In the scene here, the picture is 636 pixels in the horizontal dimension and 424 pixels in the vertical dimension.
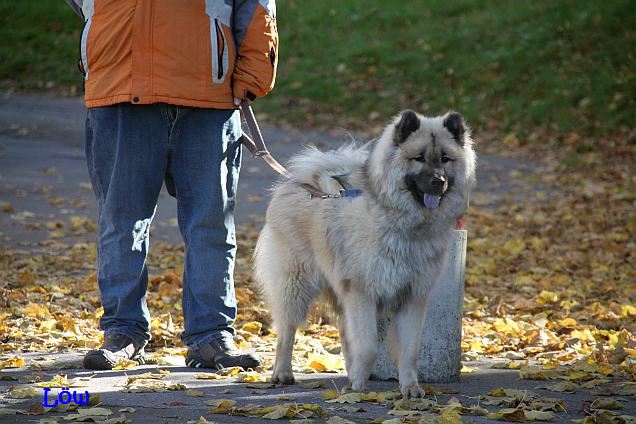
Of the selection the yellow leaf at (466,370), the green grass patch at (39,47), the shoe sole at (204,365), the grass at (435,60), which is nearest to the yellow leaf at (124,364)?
the shoe sole at (204,365)

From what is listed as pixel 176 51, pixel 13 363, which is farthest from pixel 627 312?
pixel 13 363

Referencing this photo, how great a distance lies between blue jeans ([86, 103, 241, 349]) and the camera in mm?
5184

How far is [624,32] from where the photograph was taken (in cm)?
1834

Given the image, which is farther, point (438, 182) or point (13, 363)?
point (13, 363)

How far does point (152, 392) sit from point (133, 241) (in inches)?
40.6

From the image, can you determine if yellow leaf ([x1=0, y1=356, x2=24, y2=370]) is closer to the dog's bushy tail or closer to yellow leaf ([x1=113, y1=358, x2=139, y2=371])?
yellow leaf ([x1=113, y1=358, x2=139, y2=371])

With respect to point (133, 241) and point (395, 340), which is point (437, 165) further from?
point (133, 241)

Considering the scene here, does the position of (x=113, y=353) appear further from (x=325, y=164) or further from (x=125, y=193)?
(x=325, y=164)

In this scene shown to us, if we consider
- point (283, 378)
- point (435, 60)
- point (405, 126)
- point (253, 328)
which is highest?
point (435, 60)

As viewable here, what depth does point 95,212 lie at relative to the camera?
11.6 metres

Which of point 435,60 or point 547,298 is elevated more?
point 435,60

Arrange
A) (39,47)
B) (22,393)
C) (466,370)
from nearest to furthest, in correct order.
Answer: (22,393), (466,370), (39,47)

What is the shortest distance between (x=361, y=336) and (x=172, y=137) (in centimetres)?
151

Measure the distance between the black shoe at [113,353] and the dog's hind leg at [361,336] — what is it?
4.19ft
